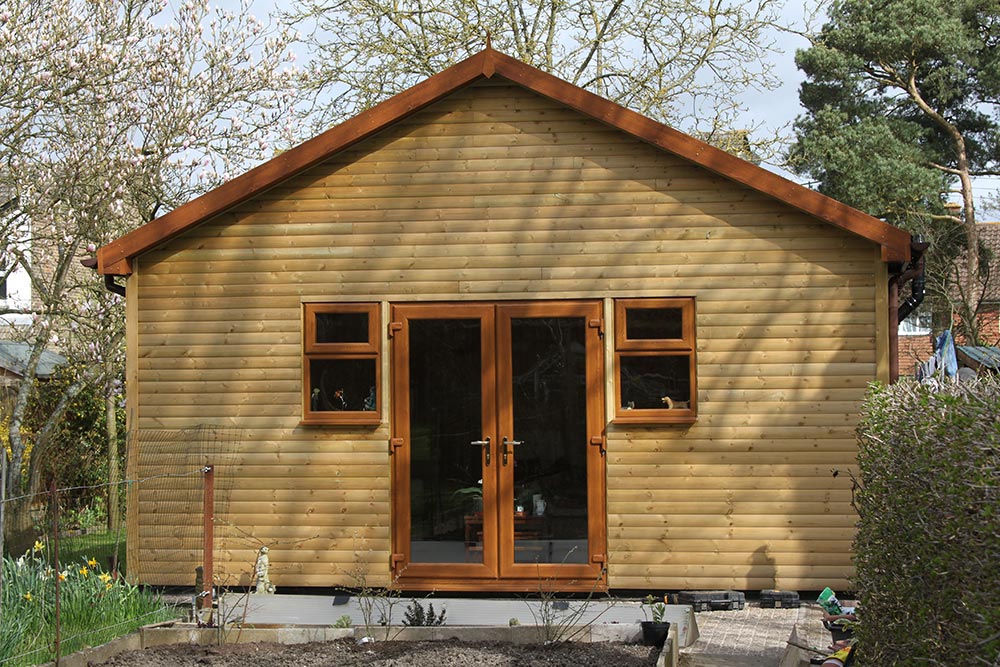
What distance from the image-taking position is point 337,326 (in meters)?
10.5

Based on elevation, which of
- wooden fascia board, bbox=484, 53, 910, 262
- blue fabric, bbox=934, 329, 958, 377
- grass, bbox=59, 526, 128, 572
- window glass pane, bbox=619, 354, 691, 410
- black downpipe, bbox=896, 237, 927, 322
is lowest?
grass, bbox=59, 526, 128, 572

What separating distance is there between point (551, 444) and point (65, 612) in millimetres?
4192

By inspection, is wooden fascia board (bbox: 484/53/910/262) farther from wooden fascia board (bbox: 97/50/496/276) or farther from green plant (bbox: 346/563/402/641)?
green plant (bbox: 346/563/402/641)

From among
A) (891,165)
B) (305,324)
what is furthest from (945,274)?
(305,324)

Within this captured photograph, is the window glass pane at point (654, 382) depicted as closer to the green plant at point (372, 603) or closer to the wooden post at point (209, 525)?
the green plant at point (372, 603)

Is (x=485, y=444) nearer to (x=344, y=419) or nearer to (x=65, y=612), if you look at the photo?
(x=344, y=419)

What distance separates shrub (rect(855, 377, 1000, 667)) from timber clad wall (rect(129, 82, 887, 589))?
13.5ft

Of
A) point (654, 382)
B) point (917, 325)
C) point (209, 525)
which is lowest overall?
point (209, 525)

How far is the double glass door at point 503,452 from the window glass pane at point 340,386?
0.28m

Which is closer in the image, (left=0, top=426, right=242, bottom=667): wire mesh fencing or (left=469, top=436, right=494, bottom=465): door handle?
(left=0, top=426, right=242, bottom=667): wire mesh fencing

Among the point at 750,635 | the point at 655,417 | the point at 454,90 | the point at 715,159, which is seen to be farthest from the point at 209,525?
the point at 715,159

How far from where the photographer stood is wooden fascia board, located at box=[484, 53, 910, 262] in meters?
9.76

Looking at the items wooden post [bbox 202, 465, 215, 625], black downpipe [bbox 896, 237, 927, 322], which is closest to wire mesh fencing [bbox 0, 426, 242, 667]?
wooden post [bbox 202, 465, 215, 625]

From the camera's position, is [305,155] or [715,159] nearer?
[715,159]
